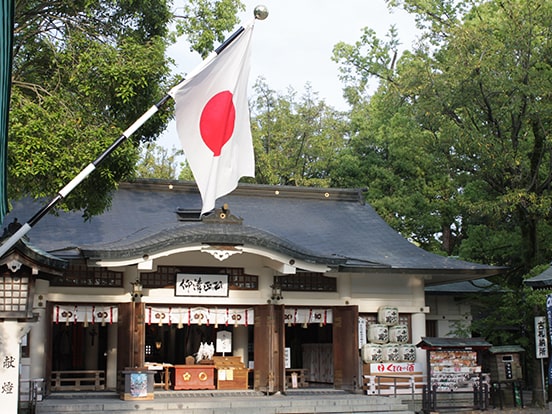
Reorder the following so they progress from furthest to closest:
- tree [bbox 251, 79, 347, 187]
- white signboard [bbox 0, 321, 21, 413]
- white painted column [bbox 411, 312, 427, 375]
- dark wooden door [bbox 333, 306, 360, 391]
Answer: tree [bbox 251, 79, 347, 187]
white painted column [bbox 411, 312, 427, 375]
dark wooden door [bbox 333, 306, 360, 391]
white signboard [bbox 0, 321, 21, 413]

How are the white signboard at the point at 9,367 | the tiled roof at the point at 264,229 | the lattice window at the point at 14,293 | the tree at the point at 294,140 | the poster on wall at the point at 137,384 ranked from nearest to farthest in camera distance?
1. the white signboard at the point at 9,367
2. the lattice window at the point at 14,293
3. the poster on wall at the point at 137,384
4. the tiled roof at the point at 264,229
5. the tree at the point at 294,140

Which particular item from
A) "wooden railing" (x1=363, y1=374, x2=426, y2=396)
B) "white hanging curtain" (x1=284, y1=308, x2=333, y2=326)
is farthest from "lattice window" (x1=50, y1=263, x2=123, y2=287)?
"wooden railing" (x1=363, y1=374, x2=426, y2=396)

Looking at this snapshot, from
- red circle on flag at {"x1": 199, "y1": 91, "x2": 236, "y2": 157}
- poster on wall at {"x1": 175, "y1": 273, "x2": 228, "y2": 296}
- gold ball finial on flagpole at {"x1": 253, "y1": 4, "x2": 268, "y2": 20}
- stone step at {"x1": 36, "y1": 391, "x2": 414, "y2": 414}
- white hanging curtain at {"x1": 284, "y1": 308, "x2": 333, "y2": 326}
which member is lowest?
stone step at {"x1": 36, "y1": 391, "x2": 414, "y2": 414}

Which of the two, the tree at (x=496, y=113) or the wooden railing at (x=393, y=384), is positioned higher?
the tree at (x=496, y=113)

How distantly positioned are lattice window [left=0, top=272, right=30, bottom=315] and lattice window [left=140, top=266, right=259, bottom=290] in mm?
5860

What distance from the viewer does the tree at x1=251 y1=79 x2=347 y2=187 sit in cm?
3359

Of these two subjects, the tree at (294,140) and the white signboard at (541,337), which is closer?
the white signboard at (541,337)

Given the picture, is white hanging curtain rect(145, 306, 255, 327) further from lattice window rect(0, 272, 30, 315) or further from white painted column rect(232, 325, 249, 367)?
lattice window rect(0, 272, 30, 315)

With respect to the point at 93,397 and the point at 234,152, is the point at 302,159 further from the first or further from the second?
the point at 234,152

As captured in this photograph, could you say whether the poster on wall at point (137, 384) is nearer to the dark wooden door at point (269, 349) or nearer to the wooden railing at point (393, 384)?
the dark wooden door at point (269, 349)

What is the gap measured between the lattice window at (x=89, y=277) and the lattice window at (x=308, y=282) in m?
4.01

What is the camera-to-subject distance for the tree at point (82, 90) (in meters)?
11.0

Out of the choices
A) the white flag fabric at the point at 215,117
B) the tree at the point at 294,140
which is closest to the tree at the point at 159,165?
the tree at the point at 294,140

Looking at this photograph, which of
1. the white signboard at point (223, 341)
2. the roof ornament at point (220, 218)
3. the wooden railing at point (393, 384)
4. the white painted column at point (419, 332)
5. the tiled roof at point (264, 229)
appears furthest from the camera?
the white signboard at point (223, 341)
